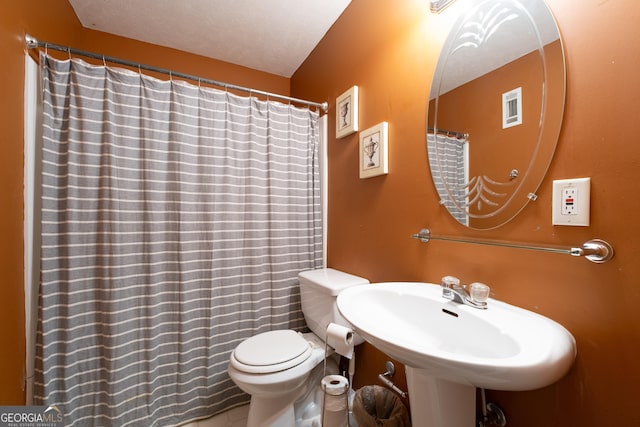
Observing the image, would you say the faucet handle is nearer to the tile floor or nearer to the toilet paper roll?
the toilet paper roll

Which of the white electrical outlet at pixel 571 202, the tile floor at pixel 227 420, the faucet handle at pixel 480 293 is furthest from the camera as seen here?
the tile floor at pixel 227 420

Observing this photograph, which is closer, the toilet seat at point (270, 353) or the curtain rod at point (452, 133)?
the curtain rod at point (452, 133)

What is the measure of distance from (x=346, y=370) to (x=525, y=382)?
122 cm

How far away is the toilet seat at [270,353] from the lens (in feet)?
3.84

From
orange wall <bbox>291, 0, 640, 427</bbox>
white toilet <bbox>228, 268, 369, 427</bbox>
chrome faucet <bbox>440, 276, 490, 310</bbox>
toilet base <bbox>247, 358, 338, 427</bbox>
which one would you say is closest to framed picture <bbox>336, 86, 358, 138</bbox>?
orange wall <bbox>291, 0, 640, 427</bbox>

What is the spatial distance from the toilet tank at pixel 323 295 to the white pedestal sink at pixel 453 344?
1.28 feet

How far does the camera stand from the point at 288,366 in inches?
47.0

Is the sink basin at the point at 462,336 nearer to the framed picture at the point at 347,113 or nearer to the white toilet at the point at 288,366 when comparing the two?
the white toilet at the point at 288,366

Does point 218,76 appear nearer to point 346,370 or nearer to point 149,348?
point 149,348

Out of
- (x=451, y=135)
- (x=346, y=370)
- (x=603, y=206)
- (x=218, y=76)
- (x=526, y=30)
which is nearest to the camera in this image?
(x=603, y=206)

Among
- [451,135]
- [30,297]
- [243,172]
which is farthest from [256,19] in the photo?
[30,297]

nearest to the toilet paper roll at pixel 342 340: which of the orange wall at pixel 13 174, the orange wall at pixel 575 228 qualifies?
the orange wall at pixel 575 228

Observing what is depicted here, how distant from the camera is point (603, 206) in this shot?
64 cm

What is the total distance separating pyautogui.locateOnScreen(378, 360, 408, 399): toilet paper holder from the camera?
1181mm
